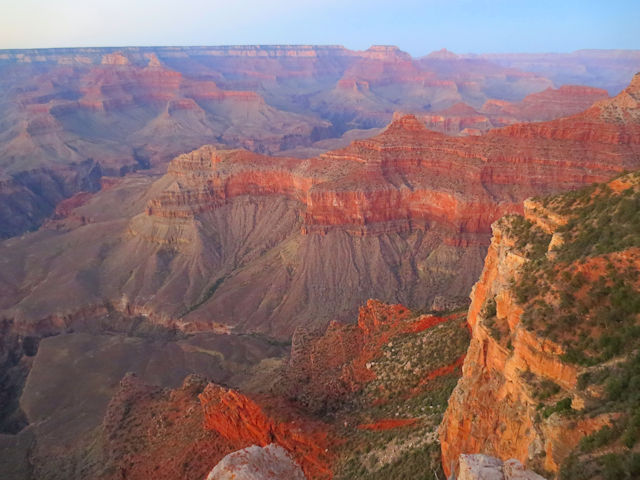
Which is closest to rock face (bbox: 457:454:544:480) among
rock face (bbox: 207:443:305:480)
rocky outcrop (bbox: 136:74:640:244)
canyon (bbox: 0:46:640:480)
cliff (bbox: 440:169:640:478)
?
canyon (bbox: 0:46:640:480)

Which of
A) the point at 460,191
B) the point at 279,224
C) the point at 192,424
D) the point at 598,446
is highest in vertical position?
the point at 598,446

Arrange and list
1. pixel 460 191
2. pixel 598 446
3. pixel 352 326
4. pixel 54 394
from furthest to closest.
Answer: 1. pixel 460 191
2. pixel 54 394
3. pixel 352 326
4. pixel 598 446

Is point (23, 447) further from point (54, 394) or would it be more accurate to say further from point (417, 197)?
point (417, 197)

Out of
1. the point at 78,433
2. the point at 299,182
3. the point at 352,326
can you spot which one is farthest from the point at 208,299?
the point at 352,326

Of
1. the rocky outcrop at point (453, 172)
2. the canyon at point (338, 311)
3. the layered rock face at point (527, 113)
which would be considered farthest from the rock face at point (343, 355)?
the layered rock face at point (527, 113)

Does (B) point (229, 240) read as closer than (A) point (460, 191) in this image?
No

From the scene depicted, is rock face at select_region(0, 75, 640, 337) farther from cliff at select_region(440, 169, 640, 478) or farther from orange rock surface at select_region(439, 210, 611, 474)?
orange rock surface at select_region(439, 210, 611, 474)

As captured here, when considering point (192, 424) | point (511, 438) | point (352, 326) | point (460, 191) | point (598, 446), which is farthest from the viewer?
point (460, 191)

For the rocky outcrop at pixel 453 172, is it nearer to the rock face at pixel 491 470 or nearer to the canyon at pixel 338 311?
the canyon at pixel 338 311
